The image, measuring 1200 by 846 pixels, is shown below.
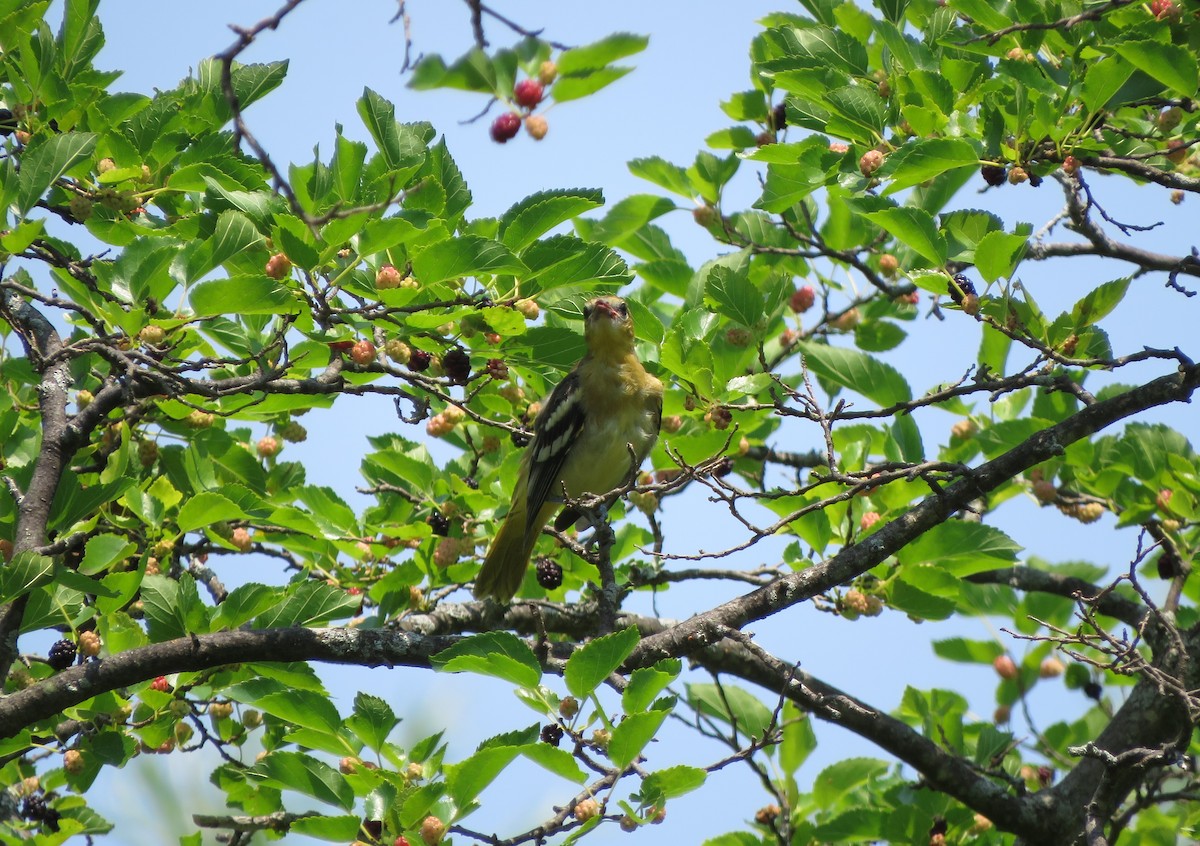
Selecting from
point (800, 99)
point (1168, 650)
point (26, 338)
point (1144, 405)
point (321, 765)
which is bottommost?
point (321, 765)

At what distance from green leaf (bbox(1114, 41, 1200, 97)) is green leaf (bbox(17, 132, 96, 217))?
318cm

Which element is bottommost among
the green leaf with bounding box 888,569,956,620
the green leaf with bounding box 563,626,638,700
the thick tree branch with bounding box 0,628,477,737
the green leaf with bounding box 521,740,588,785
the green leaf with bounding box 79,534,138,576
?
the green leaf with bounding box 521,740,588,785

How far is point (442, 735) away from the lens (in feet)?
12.4

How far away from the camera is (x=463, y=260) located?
3676 mm

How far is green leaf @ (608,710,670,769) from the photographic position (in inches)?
129

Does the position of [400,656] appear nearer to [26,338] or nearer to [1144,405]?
[26,338]

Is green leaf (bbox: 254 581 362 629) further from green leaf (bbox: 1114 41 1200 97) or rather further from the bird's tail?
green leaf (bbox: 1114 41 1200 97)

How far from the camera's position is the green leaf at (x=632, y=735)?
327 cm

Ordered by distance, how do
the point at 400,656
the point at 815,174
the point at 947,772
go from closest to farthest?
1. the point at 400,656
2. the point at 815,174
3. the point at 947,772

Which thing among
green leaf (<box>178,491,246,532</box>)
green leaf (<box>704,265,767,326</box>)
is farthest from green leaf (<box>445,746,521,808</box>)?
green leaf (<box>704,265,767,326</box>)

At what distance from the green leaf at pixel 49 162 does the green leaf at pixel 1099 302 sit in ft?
10.5

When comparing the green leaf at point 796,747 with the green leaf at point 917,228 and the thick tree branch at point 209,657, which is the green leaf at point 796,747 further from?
the green leaf at point 917,228

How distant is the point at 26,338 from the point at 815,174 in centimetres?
300

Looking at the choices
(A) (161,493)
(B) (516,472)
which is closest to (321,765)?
(A) (161,493)
